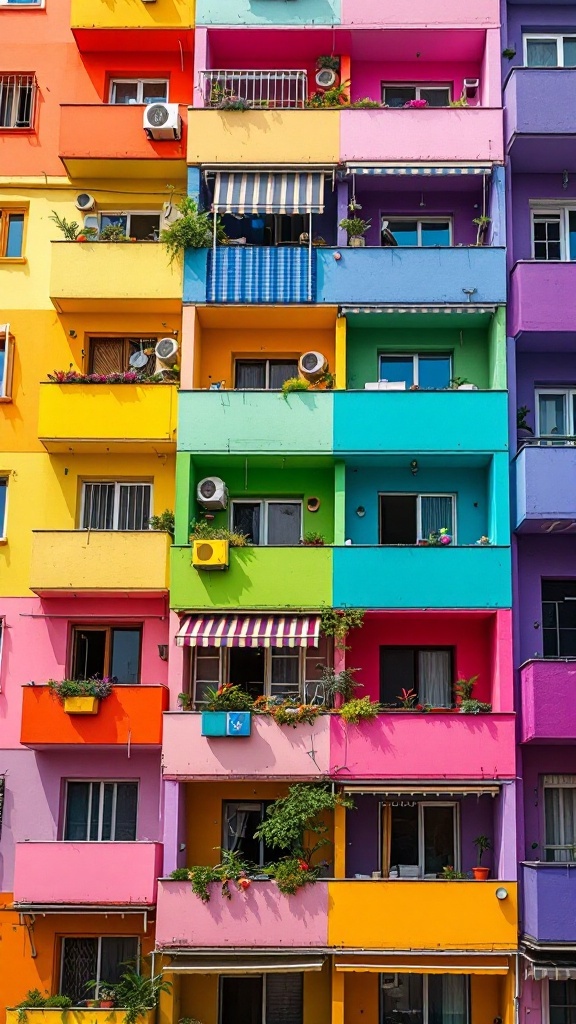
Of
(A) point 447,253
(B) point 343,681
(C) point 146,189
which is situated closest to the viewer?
(B) point 343,681

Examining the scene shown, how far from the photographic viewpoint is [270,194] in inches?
1101

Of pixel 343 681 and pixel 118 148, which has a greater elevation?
pixel 118 148

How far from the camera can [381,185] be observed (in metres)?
28.8

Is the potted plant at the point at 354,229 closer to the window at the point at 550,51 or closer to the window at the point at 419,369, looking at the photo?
the window at the point at 419,369

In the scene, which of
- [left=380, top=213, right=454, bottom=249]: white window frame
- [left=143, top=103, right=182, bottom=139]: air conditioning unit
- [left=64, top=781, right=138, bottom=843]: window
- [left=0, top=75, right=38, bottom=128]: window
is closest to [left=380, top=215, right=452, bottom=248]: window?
[left=380, top=213, right=454, bottom=249]: white window frame

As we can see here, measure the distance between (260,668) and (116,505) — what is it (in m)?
4.91

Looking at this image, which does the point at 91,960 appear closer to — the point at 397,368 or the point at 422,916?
the point at 422,916

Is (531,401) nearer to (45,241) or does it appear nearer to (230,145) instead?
(230,145)

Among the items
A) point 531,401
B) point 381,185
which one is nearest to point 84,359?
point 381,185

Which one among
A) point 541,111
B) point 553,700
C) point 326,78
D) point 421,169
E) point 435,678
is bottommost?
point 553,700

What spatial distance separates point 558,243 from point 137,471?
35.9 ft

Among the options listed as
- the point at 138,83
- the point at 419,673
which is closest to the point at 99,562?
the point at 419,673

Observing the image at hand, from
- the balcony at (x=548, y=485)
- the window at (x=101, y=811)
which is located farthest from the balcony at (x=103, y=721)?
the balcony at (x=548, y=485)

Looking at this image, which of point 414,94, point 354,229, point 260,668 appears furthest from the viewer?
point 414,94
